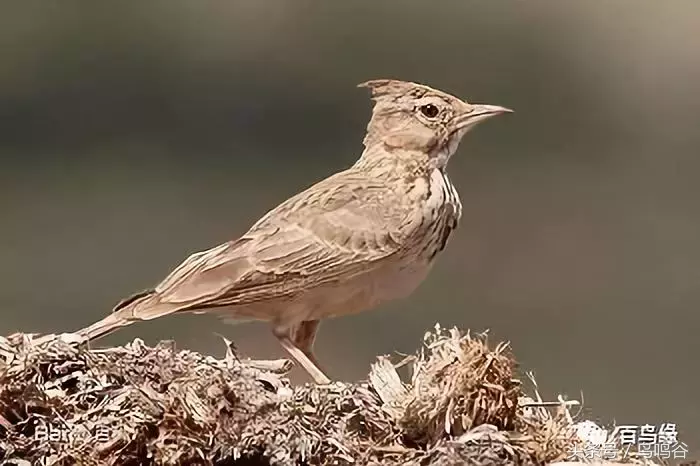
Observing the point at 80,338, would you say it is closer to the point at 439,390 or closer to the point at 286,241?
the point at 286,241

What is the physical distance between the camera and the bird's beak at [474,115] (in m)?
1.59

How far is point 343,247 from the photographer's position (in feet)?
5.08

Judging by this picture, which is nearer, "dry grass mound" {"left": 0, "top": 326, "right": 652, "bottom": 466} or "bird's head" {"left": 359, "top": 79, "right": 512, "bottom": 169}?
"dry grass mound" {"left": 0, "top": 326, "right": 652, "bottom": 466}

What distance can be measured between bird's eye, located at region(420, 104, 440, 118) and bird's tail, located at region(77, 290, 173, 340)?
443mm

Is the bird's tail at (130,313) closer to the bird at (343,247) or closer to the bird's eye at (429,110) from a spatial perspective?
the bird at (343,247)

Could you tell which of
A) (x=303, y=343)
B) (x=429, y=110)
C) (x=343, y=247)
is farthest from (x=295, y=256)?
(x=429, y=110)

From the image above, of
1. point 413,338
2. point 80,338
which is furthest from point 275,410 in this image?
point 413,338

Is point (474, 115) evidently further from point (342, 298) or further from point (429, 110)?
point (342, 298)

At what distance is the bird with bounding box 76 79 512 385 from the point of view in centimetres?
153

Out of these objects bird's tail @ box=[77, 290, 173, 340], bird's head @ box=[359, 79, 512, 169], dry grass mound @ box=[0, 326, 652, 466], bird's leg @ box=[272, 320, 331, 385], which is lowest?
dry grass mound @ box=[0, 326, 652, 466]

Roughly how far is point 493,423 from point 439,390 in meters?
0.07

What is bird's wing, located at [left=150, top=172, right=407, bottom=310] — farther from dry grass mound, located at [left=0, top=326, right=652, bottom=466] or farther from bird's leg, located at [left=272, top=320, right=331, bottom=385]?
dry grass mound, located at [left=0, top=326, right=652, bottom=466]

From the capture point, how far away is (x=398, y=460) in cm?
123

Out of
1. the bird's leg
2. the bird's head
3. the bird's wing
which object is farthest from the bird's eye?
the bird's leg
